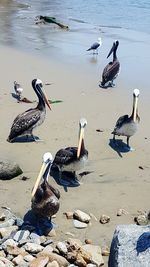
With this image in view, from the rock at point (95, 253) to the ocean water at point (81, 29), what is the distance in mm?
6800

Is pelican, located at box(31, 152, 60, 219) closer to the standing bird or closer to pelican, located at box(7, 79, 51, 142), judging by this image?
pelican, located at box(7, 79, 51, 142)

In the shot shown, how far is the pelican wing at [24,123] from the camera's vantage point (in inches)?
314

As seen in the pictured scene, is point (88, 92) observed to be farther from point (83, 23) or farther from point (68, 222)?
point (83, 23)

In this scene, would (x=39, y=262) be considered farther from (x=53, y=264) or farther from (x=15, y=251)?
(x=15, y=251)

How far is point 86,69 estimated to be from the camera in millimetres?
12648

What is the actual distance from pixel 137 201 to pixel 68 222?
1049 millimetres

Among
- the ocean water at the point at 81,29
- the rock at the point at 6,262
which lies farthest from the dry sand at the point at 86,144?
the ocean water at the point at 81,29

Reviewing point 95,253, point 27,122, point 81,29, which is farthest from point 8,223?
point 81,29

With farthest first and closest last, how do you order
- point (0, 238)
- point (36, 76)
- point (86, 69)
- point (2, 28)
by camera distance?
1. point (2, 28)
2. point (86, 69)
3. point (36, 76)
4. point (0, 238)

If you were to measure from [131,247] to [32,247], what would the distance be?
1055 millimetres

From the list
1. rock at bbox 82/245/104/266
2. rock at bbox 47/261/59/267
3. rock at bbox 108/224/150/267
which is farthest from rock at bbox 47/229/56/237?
rock at bbox 108/224/150/267

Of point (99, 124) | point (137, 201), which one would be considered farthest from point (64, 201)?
point (99, 124)

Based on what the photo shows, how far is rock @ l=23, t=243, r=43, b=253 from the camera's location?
5012mm

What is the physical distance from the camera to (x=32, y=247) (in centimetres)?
504
